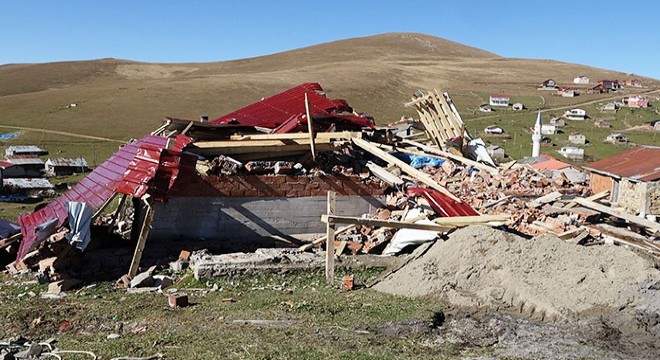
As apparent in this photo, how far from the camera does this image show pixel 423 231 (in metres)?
12.2

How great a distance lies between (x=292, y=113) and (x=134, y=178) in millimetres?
6925

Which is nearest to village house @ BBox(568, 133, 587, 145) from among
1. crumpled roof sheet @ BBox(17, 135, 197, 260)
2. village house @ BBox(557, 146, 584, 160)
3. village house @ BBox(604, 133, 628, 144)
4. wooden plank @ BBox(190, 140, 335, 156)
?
village house @ BBox(604, 133, 628, 144)

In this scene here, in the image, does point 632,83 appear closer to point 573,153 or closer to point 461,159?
point 573,153

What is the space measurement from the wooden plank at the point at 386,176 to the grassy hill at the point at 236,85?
1403 inches

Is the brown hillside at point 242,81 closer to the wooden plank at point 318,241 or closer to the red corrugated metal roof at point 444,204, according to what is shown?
the wooden plank at point 318,241

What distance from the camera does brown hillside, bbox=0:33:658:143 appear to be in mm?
65750

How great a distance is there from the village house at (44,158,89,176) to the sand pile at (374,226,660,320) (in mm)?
33737

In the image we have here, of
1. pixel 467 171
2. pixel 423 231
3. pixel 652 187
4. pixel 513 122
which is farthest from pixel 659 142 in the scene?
pixel 423 231

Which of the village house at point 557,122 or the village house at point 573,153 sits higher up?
the village house at point 557,122

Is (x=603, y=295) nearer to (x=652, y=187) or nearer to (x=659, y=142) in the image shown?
(x=652, y=187)

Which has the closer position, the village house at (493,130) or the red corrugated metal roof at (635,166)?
the red corrugated metal roof at (635,166)

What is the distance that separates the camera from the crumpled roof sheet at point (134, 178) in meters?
12.3

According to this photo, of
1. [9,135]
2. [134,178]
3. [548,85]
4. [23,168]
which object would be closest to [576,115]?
[548,85]

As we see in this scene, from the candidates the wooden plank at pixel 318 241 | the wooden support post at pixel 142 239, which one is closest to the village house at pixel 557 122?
the wooden plank at pixel 318 241
